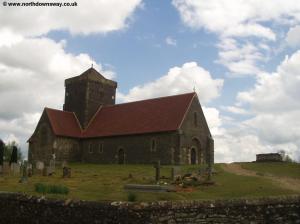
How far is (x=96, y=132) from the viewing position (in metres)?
53.2

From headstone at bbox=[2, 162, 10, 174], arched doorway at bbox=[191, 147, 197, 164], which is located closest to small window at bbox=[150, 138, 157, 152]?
arched doorway at bbox=[191, 147, 197, 164]

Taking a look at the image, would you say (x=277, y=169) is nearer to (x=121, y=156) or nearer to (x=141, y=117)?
(x=141, y=117)

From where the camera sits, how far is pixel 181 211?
1258 centimetres

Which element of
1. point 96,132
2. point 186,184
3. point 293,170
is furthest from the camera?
point 96,132

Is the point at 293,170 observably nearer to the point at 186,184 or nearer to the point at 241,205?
the point at 186,184

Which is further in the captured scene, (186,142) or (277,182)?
(186,142)

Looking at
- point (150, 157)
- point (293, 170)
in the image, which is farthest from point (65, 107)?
point (293, 170)

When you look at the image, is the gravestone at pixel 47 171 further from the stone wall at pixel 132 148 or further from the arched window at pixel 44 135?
the arched window at pixel 44 135

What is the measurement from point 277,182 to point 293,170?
8.43 m

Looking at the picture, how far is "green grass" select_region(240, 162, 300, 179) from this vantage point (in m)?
34.0

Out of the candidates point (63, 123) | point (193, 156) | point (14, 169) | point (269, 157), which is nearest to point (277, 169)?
point (269, 157)

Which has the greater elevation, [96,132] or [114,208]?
[96,132]

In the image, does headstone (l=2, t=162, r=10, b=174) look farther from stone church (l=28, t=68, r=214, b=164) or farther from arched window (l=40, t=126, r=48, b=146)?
arched window (l=40, t=126, r=48, b=146)

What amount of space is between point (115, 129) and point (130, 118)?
210 centimetres
